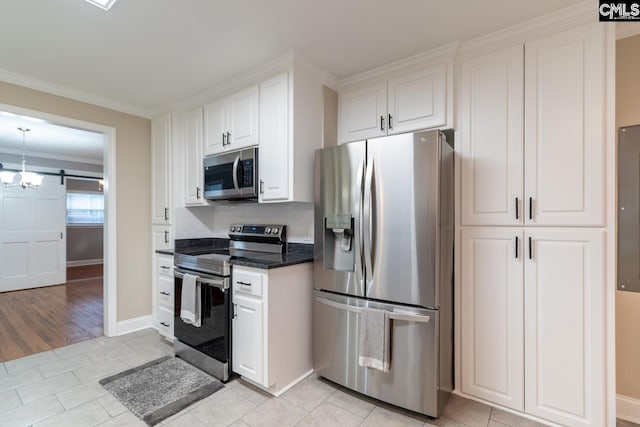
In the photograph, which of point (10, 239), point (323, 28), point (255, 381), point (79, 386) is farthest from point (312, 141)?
point (10, 239)

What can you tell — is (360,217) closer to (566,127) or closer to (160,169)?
(566,127)

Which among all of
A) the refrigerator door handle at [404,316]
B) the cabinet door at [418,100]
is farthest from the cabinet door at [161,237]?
the cabinet door at [418,100]

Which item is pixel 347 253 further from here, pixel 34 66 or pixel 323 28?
pixel 34 66

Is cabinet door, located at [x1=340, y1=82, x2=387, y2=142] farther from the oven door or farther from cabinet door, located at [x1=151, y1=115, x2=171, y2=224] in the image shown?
cabinet door, located at [x1=151, y1=115, x2=171, y2=224]

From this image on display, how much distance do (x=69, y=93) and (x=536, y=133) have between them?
4.04 m

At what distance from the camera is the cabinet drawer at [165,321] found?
9.71 feet

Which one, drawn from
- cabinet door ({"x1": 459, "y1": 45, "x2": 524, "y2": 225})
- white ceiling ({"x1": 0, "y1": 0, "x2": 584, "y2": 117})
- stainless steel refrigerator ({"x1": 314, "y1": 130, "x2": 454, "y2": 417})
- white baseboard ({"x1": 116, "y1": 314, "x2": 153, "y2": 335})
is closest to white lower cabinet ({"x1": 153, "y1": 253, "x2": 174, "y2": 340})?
white baseboard ({"x1": 116, "y1": 314, "x2": 153, "y2": 335})

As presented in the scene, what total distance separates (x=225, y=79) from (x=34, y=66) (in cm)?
153

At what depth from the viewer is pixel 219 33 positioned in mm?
2025

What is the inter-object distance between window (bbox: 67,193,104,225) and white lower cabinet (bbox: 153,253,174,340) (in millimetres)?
5936

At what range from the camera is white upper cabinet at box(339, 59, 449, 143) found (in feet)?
7.18

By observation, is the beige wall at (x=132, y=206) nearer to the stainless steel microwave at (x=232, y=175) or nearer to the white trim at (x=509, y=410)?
the stainless steel microwave at (x=232, y=175)

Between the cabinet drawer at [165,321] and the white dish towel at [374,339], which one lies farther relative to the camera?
the cabinet drawer at [165,321]

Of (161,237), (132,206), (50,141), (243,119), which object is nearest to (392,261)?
(243,119)
